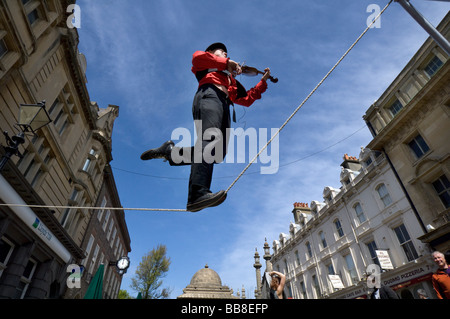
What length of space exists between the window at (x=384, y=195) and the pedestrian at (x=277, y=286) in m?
15.8

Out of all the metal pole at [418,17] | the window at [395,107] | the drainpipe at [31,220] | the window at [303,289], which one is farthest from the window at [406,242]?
the drainpipe at [31,220]

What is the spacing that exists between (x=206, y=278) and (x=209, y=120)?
1760 inches

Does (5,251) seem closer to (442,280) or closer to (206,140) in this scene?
(206,140)

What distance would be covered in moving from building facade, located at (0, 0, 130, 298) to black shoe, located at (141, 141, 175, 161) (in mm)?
7820

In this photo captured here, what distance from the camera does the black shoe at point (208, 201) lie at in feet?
8.48

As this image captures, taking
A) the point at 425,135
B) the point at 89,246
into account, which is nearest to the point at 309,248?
the point at 425,135

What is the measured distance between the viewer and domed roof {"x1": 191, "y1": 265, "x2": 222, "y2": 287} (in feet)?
135

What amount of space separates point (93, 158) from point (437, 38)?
62.4ft

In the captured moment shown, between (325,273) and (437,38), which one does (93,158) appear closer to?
(437,38)

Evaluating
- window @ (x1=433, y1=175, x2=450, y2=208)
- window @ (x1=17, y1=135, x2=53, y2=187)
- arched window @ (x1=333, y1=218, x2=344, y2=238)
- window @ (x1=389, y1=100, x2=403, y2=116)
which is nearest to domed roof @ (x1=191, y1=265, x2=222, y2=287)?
arched window @ (x1=333, y1=218, x2=344, y2=238)

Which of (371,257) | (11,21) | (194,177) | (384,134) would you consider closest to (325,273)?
(371,257)

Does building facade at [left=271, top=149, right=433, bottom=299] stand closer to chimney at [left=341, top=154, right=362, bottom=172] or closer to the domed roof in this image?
chimney at [left=341, top=154, right=362, bottom=172]

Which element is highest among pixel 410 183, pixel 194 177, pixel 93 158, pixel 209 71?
pixel 93 158
